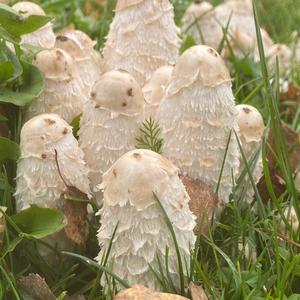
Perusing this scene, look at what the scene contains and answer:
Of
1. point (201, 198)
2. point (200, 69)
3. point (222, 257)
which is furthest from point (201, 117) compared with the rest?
point (222, 257)

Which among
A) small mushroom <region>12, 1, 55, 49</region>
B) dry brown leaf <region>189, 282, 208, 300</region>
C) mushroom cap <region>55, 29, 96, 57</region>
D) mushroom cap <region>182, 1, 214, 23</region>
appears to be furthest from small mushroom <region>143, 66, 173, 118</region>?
mushroom cap <region>182, 1, 214, 23</region>

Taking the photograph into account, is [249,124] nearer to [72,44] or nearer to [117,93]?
[117,93]

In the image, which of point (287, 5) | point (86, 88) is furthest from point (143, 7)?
point (287, 5)

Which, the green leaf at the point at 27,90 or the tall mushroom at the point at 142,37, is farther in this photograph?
the tall mushroom at the point at 142,37

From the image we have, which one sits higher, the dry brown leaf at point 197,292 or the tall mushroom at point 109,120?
the tall mushroom at point 109,120

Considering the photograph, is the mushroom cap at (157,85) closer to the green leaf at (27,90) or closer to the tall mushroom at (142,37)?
the tall mushroom at (142,37)

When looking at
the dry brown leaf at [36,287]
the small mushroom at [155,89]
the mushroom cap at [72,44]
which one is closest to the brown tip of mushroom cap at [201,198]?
the small mushroom at [155,89]

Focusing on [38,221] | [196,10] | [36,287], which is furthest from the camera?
[196,10]
